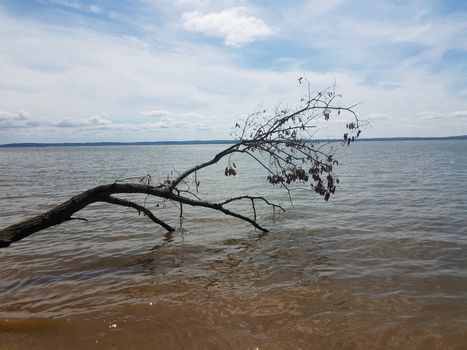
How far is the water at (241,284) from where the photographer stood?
20.4ft

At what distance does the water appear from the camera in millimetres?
Answer: 6211

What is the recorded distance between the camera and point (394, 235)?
491 inches

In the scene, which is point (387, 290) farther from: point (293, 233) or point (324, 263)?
point (293, 233)

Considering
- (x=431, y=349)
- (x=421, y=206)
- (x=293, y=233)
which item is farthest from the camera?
(x=421, y=206)

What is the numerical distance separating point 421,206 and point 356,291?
1145cm

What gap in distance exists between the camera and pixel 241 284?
27.8 ft

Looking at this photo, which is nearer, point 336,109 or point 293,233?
point 336,109

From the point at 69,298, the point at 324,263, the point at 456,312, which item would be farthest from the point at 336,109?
the point at 69,298

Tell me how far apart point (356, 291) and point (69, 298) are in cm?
546

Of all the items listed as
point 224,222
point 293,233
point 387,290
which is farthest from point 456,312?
point 224,222

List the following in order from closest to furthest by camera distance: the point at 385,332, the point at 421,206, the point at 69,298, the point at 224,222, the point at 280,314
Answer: the point at 385,332
the point at 280,314
the point at 69,298
the point at 224,222
the point at 421,206

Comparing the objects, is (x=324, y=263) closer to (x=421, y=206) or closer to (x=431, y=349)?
(x=431, y=349)

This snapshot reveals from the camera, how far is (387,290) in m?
8.02

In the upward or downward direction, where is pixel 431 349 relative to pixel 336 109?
downward
